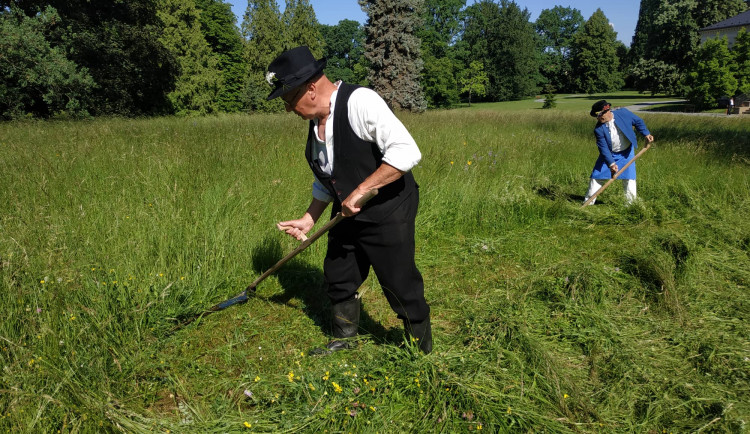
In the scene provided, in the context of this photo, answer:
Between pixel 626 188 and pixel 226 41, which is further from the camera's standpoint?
pixel 226 41

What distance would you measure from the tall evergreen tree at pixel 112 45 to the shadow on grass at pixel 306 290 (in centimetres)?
→ 1519

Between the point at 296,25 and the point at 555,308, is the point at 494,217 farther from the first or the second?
the point at 296,25

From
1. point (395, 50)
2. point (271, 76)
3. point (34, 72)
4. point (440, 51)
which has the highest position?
point (440, 51)

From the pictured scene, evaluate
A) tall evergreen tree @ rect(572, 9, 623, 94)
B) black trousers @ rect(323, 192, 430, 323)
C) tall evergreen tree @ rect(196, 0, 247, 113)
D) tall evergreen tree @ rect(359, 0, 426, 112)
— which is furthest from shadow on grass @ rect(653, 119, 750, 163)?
tall evergreen tree @ rect(572, 9, 623, 94)

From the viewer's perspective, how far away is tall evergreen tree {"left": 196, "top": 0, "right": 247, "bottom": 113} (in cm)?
3600

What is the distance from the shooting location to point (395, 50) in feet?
80.8

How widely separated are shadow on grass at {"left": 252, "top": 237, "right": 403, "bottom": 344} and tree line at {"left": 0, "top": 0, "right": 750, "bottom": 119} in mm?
10454

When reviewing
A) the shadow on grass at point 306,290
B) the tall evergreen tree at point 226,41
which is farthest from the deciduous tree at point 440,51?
the shadow on grass at point 306,290

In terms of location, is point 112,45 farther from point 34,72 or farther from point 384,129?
point 384,129

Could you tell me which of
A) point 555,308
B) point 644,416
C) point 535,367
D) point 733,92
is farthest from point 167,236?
point 733,92

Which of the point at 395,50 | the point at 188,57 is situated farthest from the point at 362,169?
the point at 188,57

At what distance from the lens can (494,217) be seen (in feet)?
17.6

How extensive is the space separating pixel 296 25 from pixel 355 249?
35.0 meters

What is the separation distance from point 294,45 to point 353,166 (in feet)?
112
